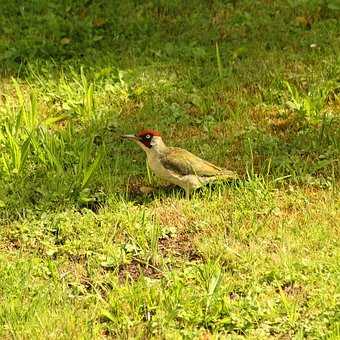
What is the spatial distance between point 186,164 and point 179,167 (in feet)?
0.20

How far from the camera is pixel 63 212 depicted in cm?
584

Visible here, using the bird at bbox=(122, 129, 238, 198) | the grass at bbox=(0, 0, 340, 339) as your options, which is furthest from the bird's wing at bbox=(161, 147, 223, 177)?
the grass at bbox=(0, 0, 340, 339)

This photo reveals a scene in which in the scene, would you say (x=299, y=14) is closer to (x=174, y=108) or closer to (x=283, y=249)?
(x=174, y=108)

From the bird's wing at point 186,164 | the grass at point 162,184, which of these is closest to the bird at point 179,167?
the bird's wing at point 186,164

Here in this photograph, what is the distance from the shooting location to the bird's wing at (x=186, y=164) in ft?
19.7

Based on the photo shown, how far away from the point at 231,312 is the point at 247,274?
48 centimetres

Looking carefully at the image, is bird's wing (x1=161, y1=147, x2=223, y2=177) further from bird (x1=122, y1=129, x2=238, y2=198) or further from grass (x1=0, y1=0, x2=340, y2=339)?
grass (x1=0, y1=0, x2=340, y2=339)

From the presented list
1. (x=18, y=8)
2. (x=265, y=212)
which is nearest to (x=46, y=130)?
(x=265, y=212)

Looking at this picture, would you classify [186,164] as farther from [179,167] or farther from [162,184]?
[162,184]

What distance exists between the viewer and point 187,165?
601 centimetres

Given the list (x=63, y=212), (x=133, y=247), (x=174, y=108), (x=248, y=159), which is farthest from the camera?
(x=174, y=108)

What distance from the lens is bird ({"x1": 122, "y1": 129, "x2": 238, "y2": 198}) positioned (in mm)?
6004

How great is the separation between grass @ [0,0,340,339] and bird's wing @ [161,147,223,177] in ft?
0.48

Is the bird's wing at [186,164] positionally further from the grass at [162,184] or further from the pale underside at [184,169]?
the grass at [162,184]
